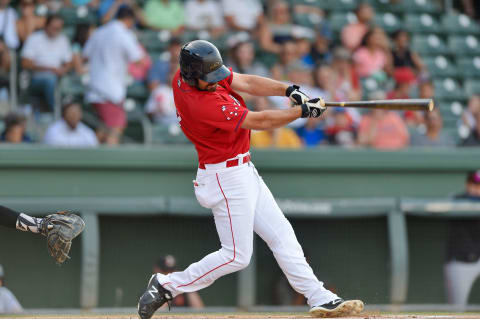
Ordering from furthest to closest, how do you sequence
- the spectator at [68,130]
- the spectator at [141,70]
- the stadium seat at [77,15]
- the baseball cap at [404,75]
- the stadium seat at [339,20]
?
the stadium seat at [339,20], the baseball cap at [404,75], the stadium seat at [77,15], the spectator at [141,70], the spectator at [68,130]

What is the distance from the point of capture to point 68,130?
7078mm

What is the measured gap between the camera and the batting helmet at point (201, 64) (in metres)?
4.49

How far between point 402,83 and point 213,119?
4.68m

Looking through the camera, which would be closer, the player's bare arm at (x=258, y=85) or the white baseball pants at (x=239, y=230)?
the white baseball pants at (x=239, y=230)

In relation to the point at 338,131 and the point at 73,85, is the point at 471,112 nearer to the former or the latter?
the point at 338,131

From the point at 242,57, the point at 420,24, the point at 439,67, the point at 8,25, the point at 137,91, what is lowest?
the point at 137,91

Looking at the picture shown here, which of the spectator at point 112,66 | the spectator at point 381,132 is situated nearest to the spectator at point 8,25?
the spectator at point 112,66

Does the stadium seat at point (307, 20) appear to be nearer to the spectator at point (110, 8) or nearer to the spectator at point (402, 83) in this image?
the spectator at point (402, 83)

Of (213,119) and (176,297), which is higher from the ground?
(213,119)

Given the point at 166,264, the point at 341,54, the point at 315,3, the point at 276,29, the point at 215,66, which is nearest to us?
the point at 215,66

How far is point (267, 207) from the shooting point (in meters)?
4.75

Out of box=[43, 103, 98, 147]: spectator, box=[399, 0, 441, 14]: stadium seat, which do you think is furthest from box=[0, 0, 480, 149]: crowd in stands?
box=[399, 0, 441, 14]: stadium seat

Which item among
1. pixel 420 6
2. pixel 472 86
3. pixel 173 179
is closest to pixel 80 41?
pixel 173 179

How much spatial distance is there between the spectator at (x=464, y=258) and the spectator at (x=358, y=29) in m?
2.32
